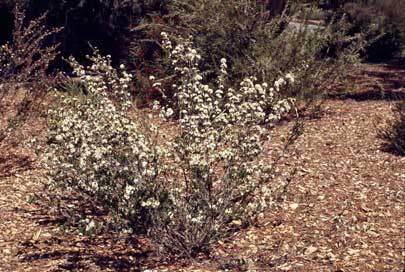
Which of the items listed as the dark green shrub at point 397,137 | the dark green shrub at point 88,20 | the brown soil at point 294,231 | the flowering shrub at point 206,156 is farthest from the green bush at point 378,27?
the flowering shrub at point 206,156

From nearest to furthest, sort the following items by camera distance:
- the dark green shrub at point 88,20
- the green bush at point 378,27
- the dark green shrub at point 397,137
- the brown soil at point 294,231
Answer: the brown soil at point 294,231
the dark green shrub at point 397,137
the dark green shrub at point 88,20
the green bush at point 378,27

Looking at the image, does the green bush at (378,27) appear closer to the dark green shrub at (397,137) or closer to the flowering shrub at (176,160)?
the dark green shrub at (397,137)

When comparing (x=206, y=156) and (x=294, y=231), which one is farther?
(x=294, y=231)

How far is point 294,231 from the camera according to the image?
4.50 meters

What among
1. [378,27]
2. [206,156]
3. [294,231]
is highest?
[206,156]

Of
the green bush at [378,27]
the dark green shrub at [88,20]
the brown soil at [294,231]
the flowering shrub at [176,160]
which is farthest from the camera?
the green bush at [378,27]

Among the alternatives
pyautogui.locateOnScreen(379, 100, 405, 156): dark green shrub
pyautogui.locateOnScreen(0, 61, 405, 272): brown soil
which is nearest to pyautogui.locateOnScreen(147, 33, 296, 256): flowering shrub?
pyautogui.locateOnScreen(0, 61, 405, 272): brown soil

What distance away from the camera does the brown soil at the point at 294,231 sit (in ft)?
13.3

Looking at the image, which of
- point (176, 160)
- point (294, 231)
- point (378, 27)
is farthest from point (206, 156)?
point (378, 27)

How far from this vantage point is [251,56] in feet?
26.4

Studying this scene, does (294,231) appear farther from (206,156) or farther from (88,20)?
(88,20)

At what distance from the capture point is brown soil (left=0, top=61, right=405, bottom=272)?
4.05 metres

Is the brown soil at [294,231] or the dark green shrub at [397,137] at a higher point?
the dark green shrub at [397,137]

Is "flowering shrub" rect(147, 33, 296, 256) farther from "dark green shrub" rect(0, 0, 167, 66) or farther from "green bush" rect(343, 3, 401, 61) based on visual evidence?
"green bush" rect(343, 3, 401, 61)
